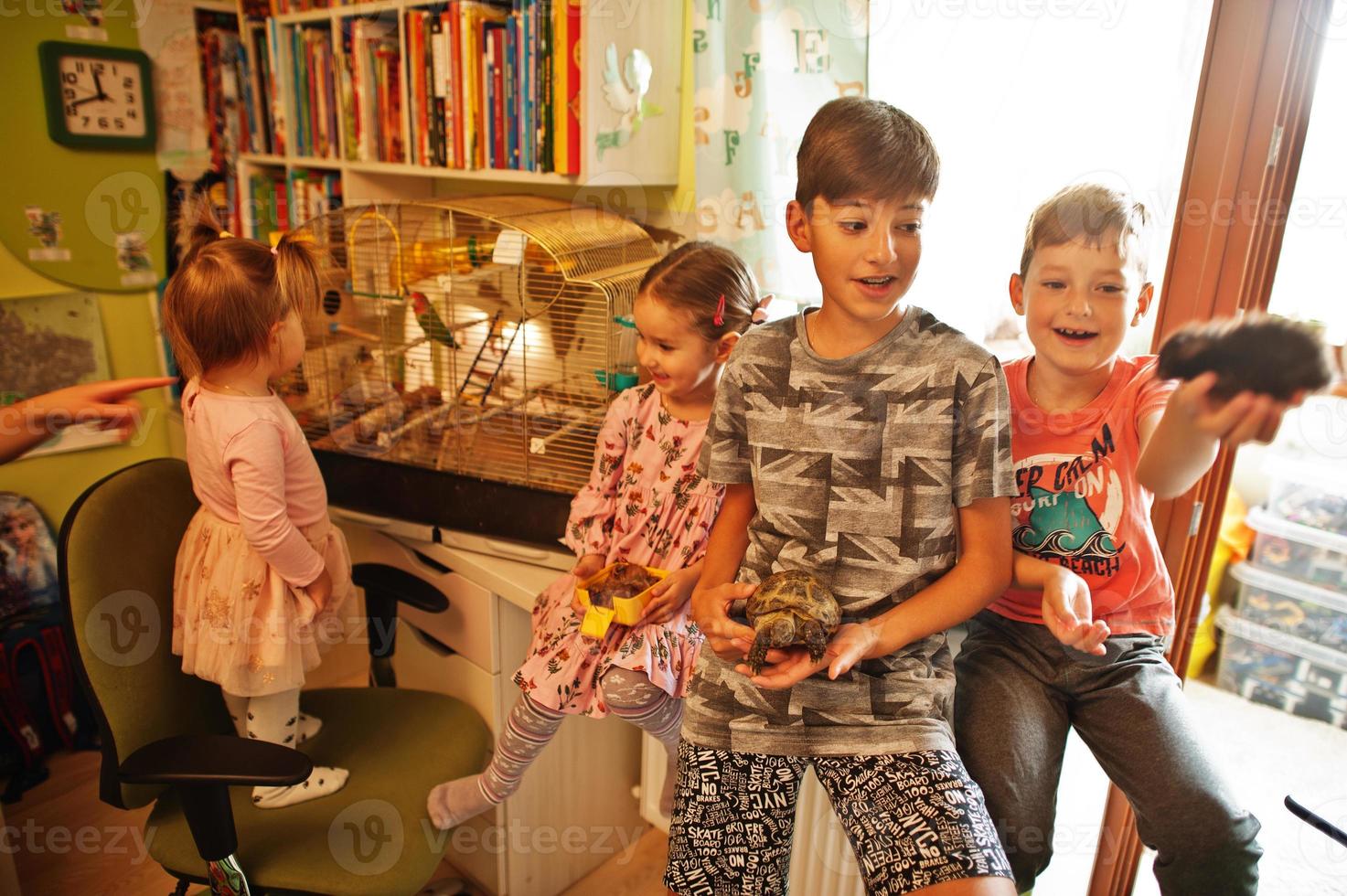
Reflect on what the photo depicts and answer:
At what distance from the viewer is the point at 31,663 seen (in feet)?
6.64

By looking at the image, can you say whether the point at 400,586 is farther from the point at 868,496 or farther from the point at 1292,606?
the point at 1292,606

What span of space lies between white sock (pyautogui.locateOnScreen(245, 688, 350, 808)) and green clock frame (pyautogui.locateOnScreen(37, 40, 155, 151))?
5.25 feet

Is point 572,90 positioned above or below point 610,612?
above

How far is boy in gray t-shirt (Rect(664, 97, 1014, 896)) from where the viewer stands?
0.89 m

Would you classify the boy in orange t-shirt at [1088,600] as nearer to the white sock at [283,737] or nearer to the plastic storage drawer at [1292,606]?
the plastic storage drawer at [1292,606]

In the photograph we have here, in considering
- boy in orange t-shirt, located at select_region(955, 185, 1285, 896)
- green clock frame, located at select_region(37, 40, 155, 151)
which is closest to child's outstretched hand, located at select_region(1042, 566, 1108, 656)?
boy in orange t-shirt, located at select_region(955, 185, 1285, 896)

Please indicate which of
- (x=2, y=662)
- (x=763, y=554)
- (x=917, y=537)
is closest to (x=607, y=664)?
(x=763, y=554)

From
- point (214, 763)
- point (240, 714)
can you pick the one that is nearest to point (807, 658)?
point (214, 763)

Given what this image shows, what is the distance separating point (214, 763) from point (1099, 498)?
1089 mm

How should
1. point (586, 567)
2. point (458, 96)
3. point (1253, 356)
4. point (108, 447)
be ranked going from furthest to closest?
1. point (108, 447)
2. point (458, 96)
3. point (586, 567)
4. point (1253, 356)

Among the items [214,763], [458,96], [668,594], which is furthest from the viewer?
[458,96]

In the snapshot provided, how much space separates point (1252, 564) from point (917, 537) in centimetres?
69

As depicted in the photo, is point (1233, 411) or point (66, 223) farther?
point (66, 223)

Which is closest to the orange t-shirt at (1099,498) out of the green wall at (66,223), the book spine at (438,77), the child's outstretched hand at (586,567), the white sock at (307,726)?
the child's outstretched hand at (586,567)
